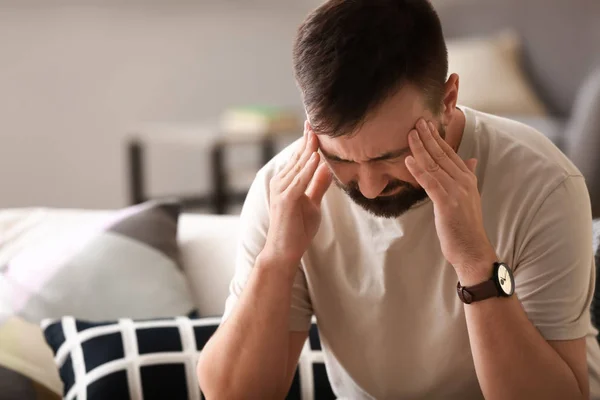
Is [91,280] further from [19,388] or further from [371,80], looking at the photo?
[371,80]

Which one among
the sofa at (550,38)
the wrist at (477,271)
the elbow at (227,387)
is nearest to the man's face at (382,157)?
the wrist at (477,271)

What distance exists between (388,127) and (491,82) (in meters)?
2.96

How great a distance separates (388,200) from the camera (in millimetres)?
1206

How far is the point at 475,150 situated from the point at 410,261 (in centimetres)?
19

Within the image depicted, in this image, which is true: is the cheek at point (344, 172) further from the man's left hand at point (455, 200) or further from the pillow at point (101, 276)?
the pillow at point (101, 276)

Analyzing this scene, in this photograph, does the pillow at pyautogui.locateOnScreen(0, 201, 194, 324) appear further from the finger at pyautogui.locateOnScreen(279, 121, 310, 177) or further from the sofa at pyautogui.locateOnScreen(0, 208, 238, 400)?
the finger at pyautogui.locateOnScreen(279, 121, 310, 177)

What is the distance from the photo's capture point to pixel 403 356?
130cm

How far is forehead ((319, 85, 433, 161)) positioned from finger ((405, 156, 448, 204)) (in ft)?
0.09

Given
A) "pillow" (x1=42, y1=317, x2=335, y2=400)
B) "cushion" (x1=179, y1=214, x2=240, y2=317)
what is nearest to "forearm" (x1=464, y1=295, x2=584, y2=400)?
"pillow" (x1=42, y1=317, x2=335, y2=400)

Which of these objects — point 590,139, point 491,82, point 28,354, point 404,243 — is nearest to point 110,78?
point 491,82

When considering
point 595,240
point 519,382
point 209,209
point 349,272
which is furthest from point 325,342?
point 209,209

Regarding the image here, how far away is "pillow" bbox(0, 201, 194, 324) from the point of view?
156 centimetres

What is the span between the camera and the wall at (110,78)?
12.5 ft

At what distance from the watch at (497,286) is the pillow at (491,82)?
2.84 meters
